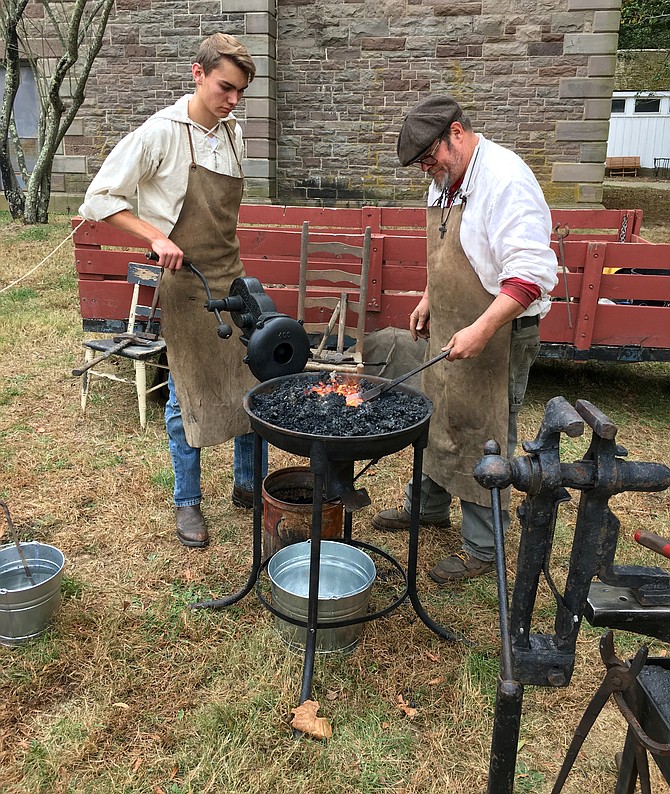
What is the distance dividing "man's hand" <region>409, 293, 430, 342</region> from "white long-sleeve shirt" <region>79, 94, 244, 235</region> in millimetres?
1174

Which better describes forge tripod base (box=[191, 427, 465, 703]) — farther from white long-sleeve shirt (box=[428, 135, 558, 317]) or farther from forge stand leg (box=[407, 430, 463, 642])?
white long-sleeve shirt (box=[428, 135, 558, 317])

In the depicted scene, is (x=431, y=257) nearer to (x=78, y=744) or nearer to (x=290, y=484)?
(x=290, y=484)

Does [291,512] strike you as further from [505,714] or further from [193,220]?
[505,714]

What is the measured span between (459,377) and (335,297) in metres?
2.61

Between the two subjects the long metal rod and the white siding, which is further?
the white siding

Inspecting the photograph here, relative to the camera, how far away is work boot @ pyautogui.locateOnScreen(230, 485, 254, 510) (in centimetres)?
405

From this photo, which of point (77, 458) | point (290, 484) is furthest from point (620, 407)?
point (77, 458)

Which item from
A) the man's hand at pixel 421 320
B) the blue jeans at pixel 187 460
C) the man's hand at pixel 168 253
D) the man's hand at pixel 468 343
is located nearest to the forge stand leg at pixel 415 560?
the man's hand at pixel 468 343

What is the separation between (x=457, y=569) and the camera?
3463mm

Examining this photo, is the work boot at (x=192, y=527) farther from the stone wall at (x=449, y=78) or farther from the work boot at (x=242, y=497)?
the stone wall at (x=449, y=78)

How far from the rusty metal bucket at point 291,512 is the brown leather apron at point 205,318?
1.45 ft

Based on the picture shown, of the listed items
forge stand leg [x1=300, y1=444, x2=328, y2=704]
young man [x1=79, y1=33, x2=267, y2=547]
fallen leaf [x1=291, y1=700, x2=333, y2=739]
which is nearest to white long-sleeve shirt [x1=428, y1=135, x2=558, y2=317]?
forge stand leg [x1=300, y1=444, x2=328, y2=704]

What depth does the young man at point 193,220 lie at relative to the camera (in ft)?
10.3

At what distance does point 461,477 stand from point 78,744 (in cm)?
198
